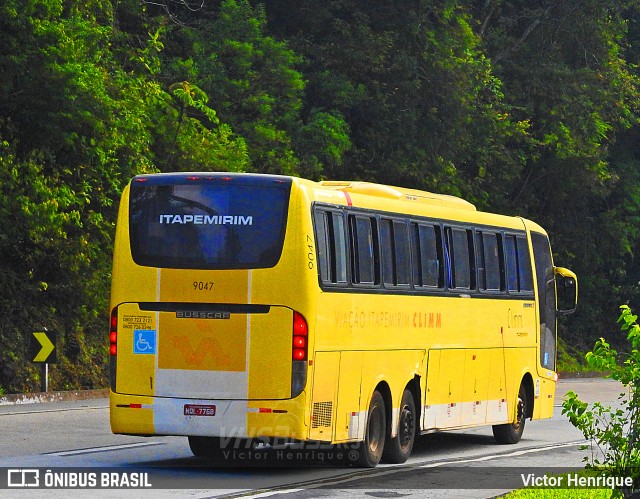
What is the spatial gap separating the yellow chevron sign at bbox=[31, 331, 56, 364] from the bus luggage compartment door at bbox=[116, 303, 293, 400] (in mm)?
12872

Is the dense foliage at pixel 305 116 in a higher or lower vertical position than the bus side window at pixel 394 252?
higher

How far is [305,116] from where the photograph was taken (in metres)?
39.6

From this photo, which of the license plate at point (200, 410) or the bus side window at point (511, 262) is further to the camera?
the bus side window at point (511, 262)

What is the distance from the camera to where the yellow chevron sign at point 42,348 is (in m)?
27.7

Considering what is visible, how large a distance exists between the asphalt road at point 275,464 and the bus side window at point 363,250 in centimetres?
206

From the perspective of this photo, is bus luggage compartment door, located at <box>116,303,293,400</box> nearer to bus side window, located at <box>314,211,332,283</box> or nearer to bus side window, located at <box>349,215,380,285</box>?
bus side window, located at <box>314,211,332,283</box>

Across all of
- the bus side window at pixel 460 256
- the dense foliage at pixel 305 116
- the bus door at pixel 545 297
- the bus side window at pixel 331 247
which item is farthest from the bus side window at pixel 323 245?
the dense foliage at pixel 305 116

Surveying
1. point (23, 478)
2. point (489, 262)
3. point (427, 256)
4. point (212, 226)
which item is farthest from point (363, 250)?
point (23, 478)

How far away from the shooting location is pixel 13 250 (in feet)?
97.4

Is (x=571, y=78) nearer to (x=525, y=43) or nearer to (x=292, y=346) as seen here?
(x=525, y=43)

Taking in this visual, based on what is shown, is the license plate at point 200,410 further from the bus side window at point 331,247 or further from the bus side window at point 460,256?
the bus side window at point 460,256

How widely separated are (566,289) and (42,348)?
10.3 metres

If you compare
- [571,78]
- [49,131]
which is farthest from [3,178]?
[571,78]

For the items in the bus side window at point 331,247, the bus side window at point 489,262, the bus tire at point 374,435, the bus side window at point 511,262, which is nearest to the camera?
the bus side window at point 331,247
